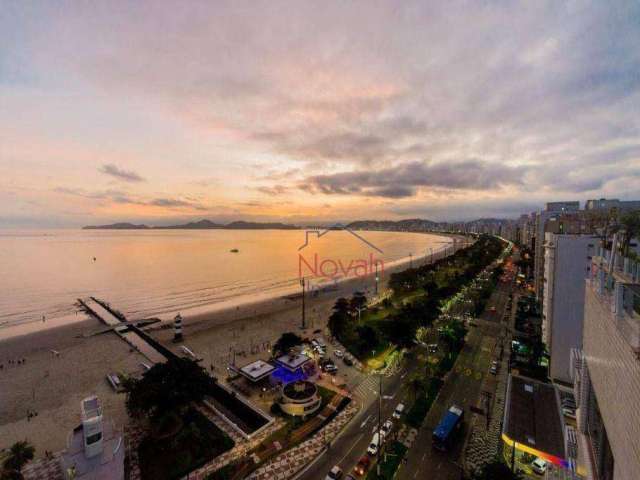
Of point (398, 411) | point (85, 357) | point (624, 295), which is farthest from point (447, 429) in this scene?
point (85, 357)

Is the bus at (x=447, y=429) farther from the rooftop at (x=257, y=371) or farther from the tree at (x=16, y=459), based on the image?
the tree at (x=16, y=459)

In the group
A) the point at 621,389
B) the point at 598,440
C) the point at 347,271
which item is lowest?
the point at 347,271

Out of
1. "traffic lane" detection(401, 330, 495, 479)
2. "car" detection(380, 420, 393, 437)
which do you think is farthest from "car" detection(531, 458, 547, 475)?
"car" detection(380, 420, 393, 437)

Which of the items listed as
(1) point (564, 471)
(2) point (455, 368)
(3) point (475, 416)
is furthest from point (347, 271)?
(1) point (564, 471)

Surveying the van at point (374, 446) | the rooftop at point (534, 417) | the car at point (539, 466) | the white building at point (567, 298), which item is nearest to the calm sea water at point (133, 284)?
the van at point (374, 446)

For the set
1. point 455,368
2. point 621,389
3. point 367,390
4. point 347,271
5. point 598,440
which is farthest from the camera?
point 347,271

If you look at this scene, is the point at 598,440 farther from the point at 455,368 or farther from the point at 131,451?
the point at 131,451

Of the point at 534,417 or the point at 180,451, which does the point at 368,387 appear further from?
the point at 180,451

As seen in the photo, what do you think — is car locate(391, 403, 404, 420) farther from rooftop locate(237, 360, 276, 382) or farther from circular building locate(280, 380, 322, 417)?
rooftop locate(237, 360, 276, 382)
